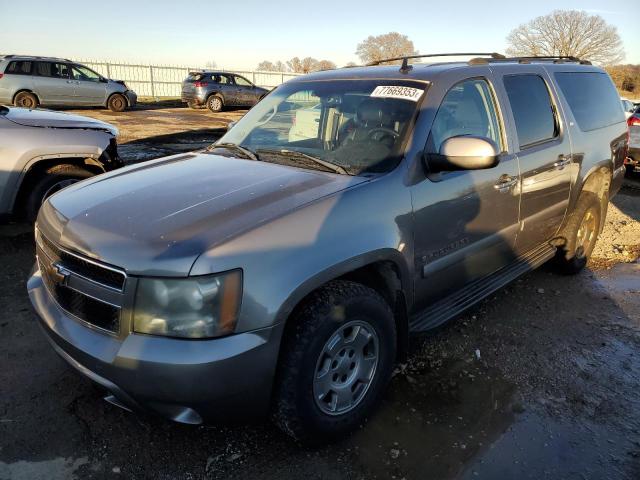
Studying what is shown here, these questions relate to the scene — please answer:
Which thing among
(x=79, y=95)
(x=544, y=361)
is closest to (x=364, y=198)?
(x=544, y=361)

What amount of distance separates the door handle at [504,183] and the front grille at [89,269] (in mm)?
2303

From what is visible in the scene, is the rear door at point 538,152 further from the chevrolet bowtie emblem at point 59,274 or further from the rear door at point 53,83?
the rear door at point 53,83

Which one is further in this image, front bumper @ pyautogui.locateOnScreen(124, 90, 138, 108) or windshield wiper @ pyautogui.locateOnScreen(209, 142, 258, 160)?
front bumper @ pyautogui.locateOnScreen(124, 90, 138, 108)

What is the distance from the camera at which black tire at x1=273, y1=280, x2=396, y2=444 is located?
2.15 meters

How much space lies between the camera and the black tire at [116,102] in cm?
1823

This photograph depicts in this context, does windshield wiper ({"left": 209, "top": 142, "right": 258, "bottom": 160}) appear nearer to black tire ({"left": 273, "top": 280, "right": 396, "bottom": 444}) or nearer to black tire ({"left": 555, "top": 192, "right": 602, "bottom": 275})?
black tire ({"left": 273, "top": 280, "right": 396, "bottom": 444})

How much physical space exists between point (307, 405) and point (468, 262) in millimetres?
1475

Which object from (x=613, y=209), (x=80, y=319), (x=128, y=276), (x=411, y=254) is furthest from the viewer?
(x=613, y=209)

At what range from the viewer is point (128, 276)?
1974mm

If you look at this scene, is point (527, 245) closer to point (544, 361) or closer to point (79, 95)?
point (544, 361)

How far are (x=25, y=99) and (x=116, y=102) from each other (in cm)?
310

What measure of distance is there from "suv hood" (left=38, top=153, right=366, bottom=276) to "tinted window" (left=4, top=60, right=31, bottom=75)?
52.4 ft

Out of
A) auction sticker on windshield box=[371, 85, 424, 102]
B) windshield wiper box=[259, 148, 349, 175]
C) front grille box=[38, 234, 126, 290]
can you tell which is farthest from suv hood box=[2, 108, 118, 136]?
auction sticker on windshield box=[371, 85, 424, 102]

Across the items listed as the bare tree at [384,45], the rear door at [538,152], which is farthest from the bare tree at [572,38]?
the rear door at [538,152]
